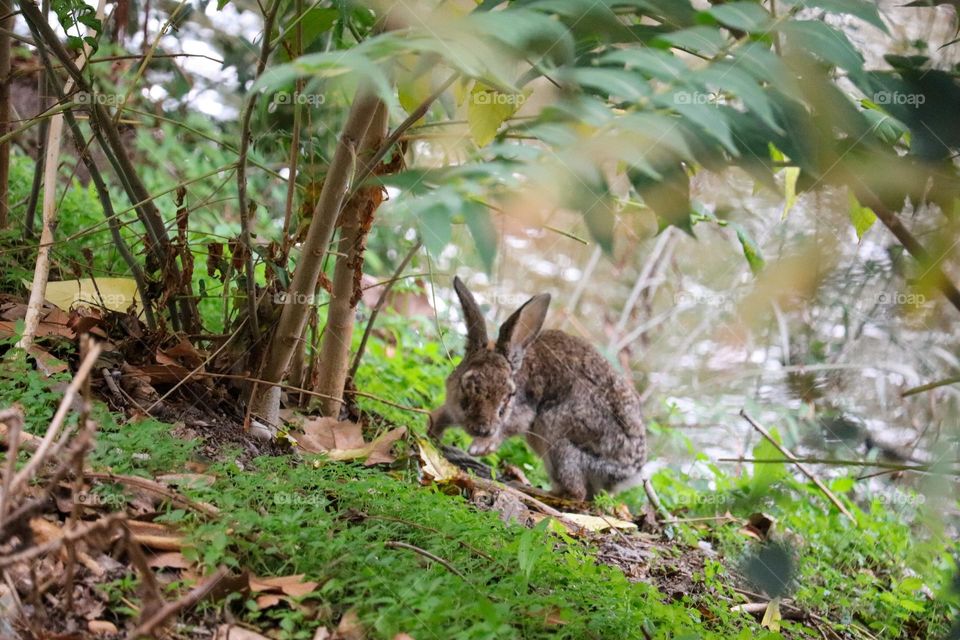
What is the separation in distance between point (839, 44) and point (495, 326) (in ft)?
17.8

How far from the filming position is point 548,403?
5.43m

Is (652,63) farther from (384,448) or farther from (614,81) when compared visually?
(384,448)

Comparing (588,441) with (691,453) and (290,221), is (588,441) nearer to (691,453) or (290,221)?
(691,453)

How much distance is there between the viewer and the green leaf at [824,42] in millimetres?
1700

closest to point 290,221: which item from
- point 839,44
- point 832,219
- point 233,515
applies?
point 233,515

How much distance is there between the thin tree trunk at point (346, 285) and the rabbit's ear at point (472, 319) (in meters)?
0.76

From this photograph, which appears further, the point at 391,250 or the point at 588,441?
the point at 391,250

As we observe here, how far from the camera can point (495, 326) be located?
7.09 metres

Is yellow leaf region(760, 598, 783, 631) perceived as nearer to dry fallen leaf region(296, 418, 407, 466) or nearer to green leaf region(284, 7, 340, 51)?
dry fallen leaf region(296, 418, 407, 466)

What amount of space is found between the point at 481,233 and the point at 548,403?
3.99m

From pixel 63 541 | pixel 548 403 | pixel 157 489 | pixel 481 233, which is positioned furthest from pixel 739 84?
pixel 548 403

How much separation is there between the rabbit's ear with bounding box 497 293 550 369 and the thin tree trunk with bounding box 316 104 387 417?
96 cm

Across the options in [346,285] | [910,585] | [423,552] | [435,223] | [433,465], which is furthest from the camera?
[433,465]

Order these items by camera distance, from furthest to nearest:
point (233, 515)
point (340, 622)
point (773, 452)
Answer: point (773, 452), point (233, 515), point (340, 622)
